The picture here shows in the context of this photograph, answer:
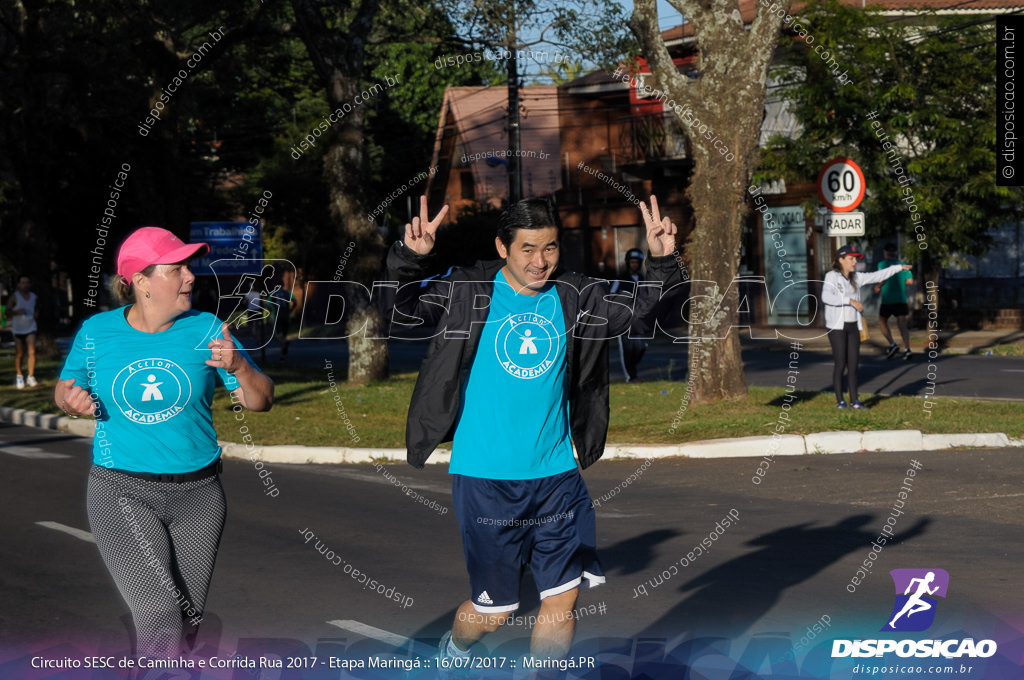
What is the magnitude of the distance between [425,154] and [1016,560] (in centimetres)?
4837

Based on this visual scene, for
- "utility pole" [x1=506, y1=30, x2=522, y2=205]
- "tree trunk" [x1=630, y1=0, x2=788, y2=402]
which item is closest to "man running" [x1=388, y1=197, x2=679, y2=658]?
"tree trunk" [x1=630, y1=0, x2=788, y2=402]

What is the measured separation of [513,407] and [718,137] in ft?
33.1

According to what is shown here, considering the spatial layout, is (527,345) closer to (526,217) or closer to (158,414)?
(526,217)

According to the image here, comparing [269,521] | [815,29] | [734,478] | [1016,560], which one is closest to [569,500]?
[1016,560]

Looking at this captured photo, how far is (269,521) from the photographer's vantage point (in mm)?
9086

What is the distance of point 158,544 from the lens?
13.9ft

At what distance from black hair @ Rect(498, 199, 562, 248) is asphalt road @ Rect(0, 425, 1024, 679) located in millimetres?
1933

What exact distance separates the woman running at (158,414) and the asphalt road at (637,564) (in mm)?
988

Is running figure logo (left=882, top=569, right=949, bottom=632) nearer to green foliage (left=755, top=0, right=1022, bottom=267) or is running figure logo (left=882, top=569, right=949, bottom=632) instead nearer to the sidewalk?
the sidewalk

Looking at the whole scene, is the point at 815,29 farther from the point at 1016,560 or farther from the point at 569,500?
the point at 569,500

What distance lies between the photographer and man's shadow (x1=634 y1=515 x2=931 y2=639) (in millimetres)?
5824

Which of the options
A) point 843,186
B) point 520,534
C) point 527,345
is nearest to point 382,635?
point 520,534

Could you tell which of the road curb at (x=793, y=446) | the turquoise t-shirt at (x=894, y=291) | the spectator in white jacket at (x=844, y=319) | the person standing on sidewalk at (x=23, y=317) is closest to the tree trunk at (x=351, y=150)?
the person standing on sidewalk at (x=23, y=317)

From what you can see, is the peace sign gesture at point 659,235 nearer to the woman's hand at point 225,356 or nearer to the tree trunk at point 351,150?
the woman's hand at point 225,356
